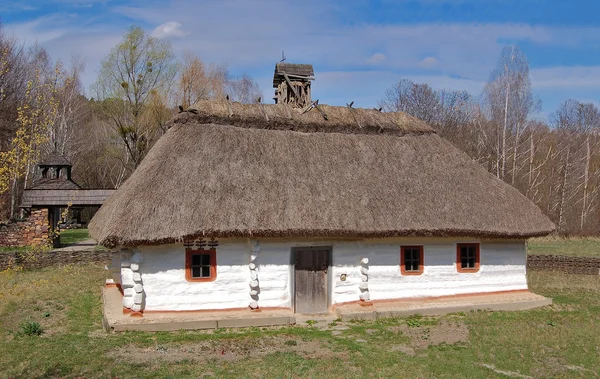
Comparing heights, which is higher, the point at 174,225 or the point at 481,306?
the point at 174,225

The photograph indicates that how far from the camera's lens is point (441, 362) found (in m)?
10.9

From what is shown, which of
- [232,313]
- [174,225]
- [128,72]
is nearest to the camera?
[174,225]

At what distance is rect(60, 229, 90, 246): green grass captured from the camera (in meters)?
31.5

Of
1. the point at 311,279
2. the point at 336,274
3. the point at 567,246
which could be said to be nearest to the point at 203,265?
the point at 311,279

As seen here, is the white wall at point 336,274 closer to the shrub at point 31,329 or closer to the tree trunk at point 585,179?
the shrub at point 31,329

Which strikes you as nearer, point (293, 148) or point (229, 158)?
point (229, 158)

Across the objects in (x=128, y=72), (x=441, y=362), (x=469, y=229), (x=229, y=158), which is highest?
(x=128, y=72)

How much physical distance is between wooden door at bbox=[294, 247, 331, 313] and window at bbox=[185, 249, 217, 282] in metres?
2.28

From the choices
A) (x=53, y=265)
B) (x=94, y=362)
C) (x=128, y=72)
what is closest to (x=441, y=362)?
(x=94, y=362)

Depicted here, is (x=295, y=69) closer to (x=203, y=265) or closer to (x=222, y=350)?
(x=203, y=265)

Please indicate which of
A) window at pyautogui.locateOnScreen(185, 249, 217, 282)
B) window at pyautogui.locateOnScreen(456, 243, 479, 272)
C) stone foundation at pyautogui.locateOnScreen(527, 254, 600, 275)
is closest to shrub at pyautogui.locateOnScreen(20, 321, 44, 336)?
window at pyautogui.locateOnScreen(185, 249, 217, 282)

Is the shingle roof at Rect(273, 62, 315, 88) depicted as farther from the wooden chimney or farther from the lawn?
the lawn

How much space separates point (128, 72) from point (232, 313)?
28.1m

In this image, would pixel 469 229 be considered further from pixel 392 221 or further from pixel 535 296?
pixel 535 296
